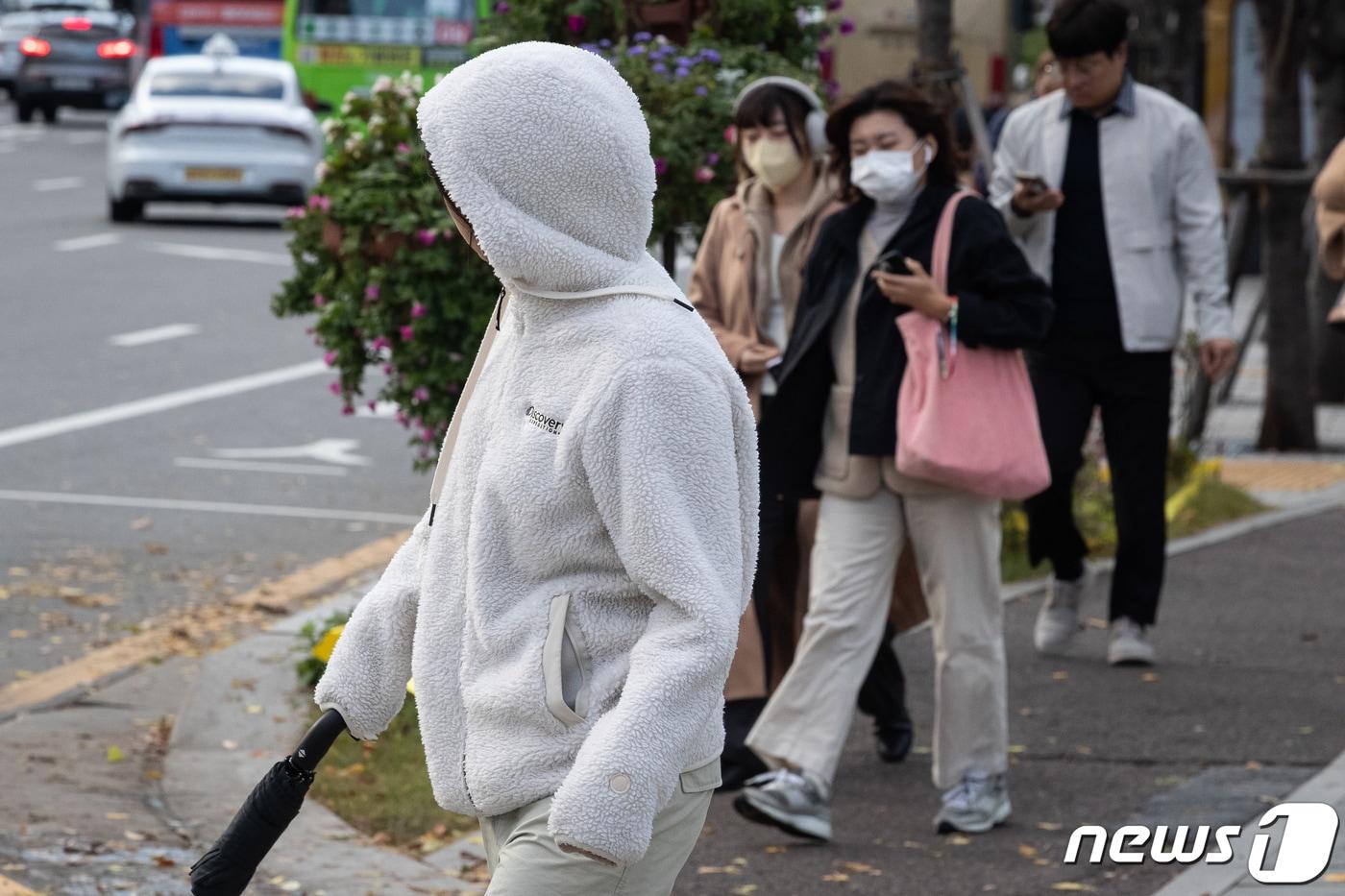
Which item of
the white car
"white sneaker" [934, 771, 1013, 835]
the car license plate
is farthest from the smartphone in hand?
the car license plate

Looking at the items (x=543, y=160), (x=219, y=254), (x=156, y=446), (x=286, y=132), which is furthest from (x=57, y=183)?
(x=543, y=160)

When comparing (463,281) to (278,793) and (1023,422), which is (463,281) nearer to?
(1023,422)

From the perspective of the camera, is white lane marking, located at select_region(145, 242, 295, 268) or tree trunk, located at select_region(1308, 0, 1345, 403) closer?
tree trunk, located at select_region(1308, 0, 1345, 403)

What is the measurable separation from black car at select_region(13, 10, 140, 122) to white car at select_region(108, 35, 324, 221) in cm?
1432

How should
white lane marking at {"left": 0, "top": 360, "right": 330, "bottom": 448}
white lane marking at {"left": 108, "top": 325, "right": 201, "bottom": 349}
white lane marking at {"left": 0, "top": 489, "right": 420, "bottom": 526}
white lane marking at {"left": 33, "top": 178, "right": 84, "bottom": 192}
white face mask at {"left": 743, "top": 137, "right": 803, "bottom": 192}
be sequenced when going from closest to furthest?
1. white face mask at {"left": 743, "top": 137, "right": 803, "bottom": 192}
2. white lane marking at {"left": 0, "top": 489, "right": 420, "bottom": 526}
3. white lane marking at {"left": 0, "top": 360, "right": 330, "bottom": 448}
4. white lane marking at {"left": 108, "top": 325, "right": 201, "bottom": 349}
5. white lane marking at {"left": 33, "top": 178, "right": 84, "bottom": 192}

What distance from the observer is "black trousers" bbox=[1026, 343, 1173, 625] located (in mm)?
6949

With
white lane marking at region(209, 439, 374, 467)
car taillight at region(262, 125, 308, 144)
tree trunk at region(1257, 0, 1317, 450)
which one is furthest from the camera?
car taillight at region(262, 125, 308, 144)

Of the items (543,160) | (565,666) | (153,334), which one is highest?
(543,160)

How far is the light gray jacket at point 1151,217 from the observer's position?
6879 mm

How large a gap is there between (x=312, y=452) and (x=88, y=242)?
928 cm

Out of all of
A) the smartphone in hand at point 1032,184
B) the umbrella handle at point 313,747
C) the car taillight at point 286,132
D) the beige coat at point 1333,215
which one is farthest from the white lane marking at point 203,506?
the car taillight at point 286,132

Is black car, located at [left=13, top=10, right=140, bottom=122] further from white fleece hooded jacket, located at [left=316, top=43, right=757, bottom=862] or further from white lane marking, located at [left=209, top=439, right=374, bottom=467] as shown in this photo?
white fleece hooded jacket, located at [left=316, top=43, right=757, bottom=862]

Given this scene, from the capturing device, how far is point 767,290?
589 cm

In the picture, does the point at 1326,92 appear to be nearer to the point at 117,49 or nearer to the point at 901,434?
the point at 901,434
